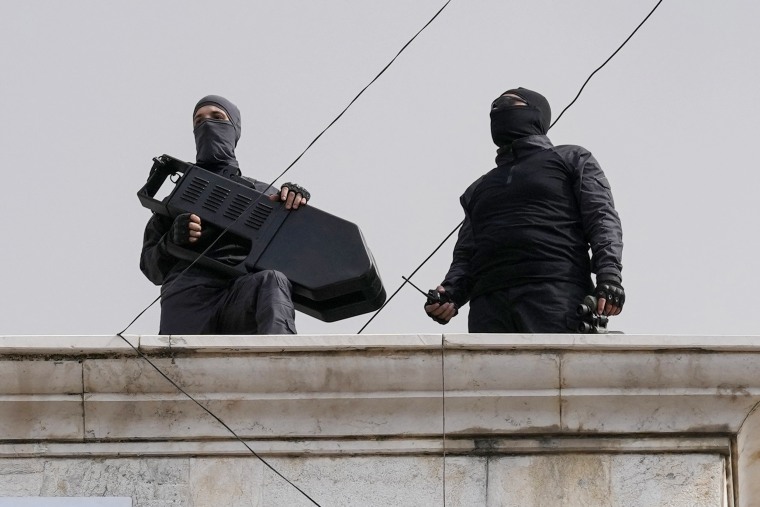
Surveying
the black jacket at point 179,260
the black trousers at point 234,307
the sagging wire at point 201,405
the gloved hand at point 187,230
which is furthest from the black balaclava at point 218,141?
the sagging wire at point 201,405

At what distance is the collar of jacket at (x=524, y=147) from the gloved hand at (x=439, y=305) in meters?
0.71

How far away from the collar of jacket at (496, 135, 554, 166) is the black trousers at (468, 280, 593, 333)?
2.46ft

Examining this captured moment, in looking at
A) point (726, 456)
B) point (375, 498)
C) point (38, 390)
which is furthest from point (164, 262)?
point (726, 456)

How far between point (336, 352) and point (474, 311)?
1.08 meters

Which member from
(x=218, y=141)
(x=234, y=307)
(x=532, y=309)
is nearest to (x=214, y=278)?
(x=234, y=307)

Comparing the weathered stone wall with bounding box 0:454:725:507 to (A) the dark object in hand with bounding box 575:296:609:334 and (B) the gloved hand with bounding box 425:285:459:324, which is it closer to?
(A) the dark object in hand with bounding box 575:296:609:334

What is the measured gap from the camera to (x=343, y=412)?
7785 mm

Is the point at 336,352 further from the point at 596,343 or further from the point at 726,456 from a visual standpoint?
the point at 726,456

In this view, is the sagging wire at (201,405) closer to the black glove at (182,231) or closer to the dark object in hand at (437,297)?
the black glove at (182,231)

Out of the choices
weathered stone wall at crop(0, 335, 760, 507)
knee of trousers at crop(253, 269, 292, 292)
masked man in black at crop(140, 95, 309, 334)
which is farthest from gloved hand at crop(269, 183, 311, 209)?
weathered stone wall at crop(0, 335, 760, 507)

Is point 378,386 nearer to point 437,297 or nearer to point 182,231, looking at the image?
point 437,297

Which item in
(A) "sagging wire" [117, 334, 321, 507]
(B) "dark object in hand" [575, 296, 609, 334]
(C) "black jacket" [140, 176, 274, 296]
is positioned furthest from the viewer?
(C) "black jacket" [140, 176, 274, 296]

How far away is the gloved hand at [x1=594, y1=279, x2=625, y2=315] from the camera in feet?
26.6

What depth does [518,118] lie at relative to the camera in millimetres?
9016
